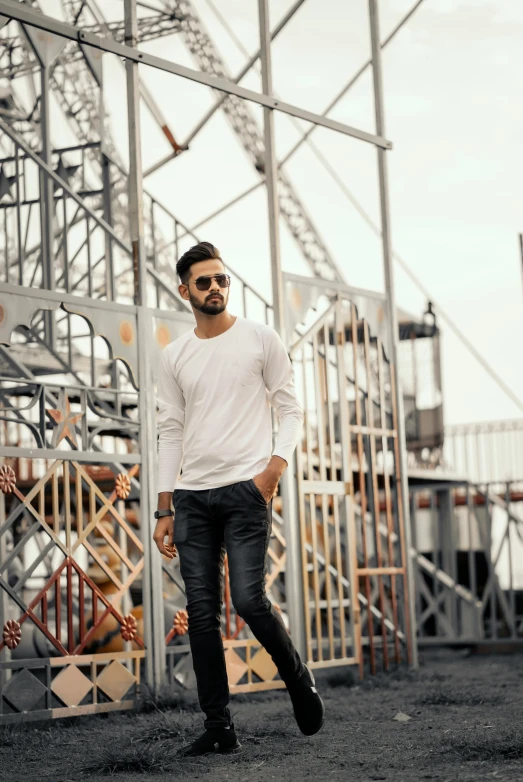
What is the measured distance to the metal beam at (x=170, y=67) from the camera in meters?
7.17

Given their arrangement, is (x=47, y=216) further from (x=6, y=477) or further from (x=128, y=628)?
(x=128, y=628)

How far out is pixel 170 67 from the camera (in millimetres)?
8031

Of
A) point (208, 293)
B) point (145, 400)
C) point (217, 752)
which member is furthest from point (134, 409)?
point (217, 752)

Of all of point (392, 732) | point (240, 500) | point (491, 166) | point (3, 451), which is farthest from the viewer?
point (491, 166)

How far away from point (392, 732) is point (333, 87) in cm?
1222

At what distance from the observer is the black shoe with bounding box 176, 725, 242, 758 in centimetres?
485

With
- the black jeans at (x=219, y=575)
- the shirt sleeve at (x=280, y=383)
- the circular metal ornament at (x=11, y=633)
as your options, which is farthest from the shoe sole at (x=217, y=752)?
the circular metal ornament at (x=11, y=633)

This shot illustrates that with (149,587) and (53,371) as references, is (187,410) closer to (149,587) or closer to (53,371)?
(149,587)

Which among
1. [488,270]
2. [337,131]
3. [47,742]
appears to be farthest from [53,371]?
[488,270]

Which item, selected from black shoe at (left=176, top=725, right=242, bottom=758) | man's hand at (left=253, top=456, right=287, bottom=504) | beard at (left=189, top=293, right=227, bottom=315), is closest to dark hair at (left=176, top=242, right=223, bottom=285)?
beard at (left=189, top=293, right=227, bottom=315)

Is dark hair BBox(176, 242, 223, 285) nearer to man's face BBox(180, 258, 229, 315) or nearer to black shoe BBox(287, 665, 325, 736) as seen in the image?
man's face BBox(180, 258, 229, 315)

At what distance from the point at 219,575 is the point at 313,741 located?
908mm

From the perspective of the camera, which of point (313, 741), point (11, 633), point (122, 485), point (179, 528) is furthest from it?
point (122, 485)

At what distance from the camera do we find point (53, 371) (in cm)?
1074
